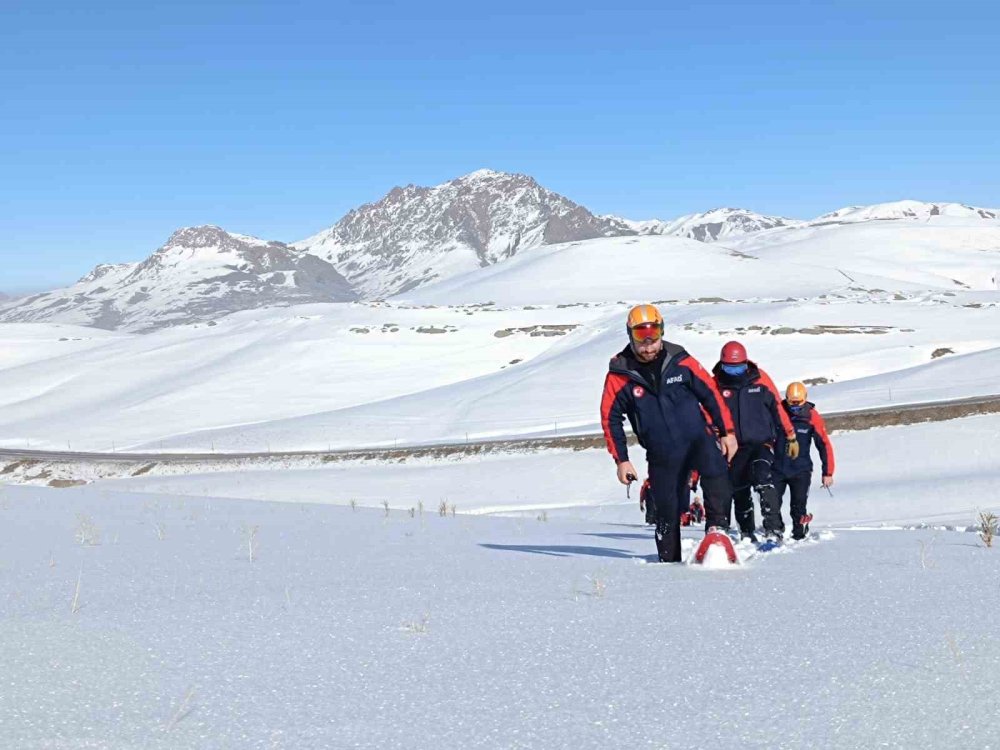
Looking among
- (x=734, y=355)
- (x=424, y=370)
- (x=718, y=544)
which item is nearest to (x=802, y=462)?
(x=734, y=355)

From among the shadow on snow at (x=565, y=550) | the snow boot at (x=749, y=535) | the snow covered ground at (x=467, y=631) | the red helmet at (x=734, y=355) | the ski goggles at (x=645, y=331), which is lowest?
the snow boot at (x=749, y=535)

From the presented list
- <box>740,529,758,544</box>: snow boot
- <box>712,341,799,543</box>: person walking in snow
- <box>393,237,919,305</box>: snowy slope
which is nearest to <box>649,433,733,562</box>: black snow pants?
<box>740,529,758,544</box>: snow boot

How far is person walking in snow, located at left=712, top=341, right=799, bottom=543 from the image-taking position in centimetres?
1187

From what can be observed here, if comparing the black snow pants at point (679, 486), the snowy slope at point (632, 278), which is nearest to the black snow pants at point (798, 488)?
the black snow pants at point (679, 486)

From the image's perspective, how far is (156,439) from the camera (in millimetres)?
62625

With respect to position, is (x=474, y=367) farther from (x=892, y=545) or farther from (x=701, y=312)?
(x=892, y=545)

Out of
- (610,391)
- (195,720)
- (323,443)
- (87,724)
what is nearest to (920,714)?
(195,720)

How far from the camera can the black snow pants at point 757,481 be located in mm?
12156

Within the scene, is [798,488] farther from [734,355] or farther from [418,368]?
[418,368]

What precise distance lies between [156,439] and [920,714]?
2506 inches

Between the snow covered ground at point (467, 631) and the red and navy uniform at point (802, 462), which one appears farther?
the red and navy uniform at point (802, 462)

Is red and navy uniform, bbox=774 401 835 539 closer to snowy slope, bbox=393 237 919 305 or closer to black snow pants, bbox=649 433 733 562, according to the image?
black snow pants, bbox=649 433 733 562

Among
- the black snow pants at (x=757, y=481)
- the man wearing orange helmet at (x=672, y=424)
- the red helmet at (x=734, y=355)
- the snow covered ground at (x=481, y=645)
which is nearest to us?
the snow covered ground at (x=481, y=645)

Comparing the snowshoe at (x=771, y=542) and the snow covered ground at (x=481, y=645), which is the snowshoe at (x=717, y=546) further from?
the snowshoe at (x=771, y=542)
